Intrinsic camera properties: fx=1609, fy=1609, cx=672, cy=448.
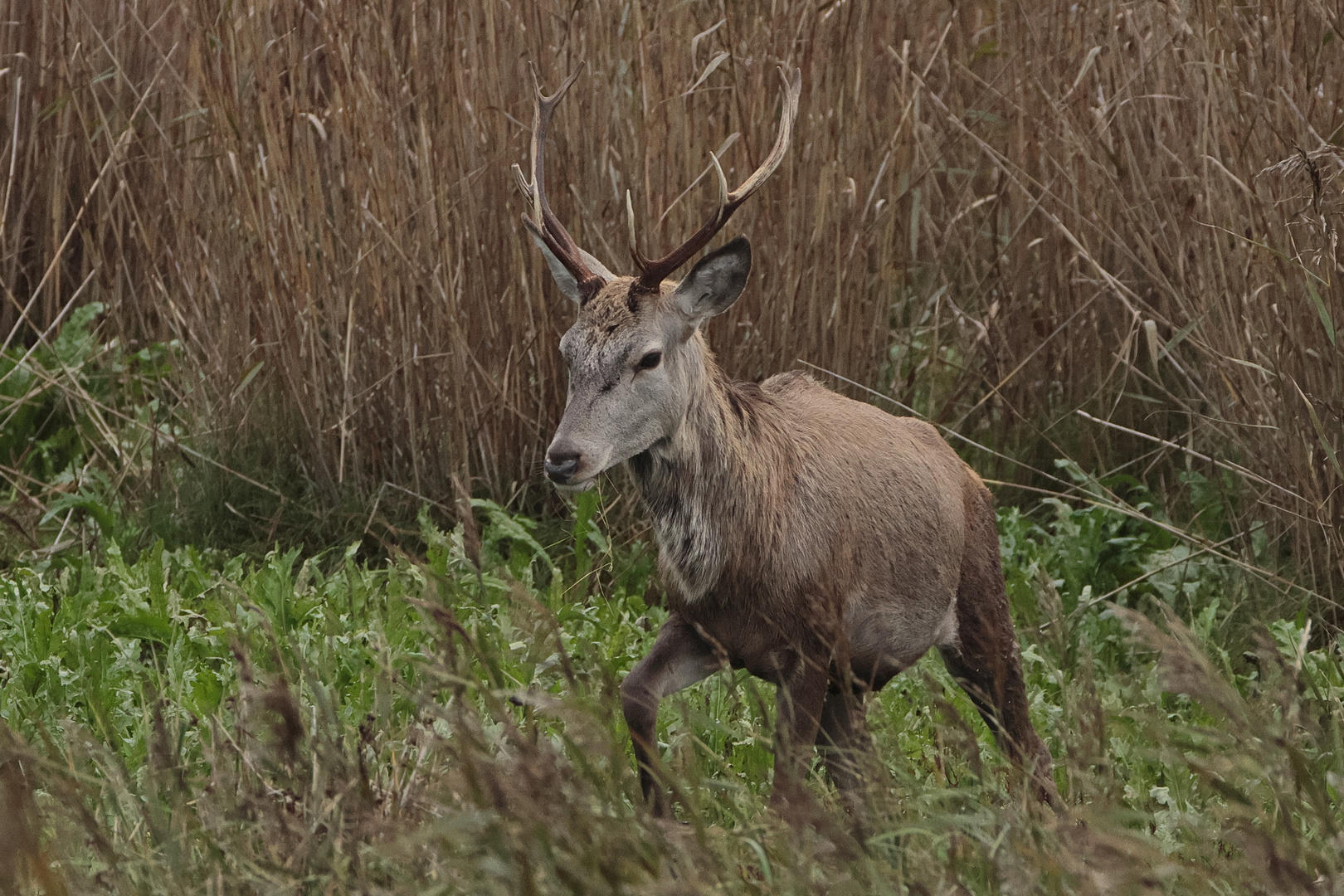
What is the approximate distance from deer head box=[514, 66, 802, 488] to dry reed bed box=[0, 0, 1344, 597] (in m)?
1.41

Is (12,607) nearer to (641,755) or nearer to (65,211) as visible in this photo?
(641,755)

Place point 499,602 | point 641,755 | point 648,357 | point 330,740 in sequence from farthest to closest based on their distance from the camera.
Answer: point 499,602 → point 648,357 → point 641,755 → point 330,740

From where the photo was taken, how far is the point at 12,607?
4.88m

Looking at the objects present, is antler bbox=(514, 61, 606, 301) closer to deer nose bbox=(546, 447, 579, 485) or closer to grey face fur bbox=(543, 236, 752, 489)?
grey face fur bbox=(543, 236, 752, 489)

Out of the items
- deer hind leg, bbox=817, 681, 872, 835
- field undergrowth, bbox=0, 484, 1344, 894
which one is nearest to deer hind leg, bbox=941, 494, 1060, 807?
field undergrowth, bbox=0, 484, 1344, 894

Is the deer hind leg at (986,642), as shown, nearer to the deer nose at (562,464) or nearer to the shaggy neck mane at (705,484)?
the shaggy neck mane at (705,484)

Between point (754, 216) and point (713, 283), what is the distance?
151 centimetres

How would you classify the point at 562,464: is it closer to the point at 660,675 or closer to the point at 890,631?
the point at 660,675

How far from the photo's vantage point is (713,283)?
13.0ft

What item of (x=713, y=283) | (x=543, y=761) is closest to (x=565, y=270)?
(x=713, y=283)

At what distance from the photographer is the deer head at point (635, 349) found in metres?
3.70

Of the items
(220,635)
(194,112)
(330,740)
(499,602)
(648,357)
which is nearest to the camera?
(330,740)

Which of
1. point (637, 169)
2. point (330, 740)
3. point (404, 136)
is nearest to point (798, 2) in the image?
point (637, 169)

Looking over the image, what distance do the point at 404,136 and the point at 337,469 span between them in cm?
119
